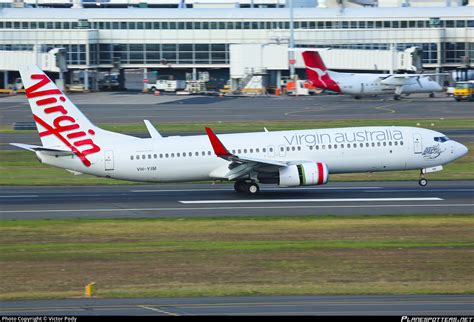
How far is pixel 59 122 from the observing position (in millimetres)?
48312

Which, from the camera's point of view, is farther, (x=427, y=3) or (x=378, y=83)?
(x=427, y=3)

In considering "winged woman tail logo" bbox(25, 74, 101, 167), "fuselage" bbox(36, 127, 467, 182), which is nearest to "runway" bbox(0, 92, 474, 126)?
"fuselage" bbox(36, 127, 467, 182)

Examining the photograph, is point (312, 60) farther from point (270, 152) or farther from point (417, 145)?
point (270, 152)

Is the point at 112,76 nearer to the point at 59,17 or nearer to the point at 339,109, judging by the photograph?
the point at 59,17

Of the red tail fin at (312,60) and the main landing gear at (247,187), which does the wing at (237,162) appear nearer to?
the main landing gear at (247,187)

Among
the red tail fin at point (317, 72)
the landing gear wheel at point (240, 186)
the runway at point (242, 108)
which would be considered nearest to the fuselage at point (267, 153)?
the landing gear wheel at point (240, 186)

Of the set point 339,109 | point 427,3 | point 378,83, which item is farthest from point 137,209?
point 427,3

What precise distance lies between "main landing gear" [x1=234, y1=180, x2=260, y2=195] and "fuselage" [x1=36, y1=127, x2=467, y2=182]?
1351mm

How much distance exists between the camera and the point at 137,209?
46469mm

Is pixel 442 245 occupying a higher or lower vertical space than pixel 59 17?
lower

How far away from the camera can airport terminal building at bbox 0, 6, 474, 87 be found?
14812 cm

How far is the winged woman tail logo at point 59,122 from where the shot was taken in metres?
48.2

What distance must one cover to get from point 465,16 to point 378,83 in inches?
1264

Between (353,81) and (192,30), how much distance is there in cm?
3834
